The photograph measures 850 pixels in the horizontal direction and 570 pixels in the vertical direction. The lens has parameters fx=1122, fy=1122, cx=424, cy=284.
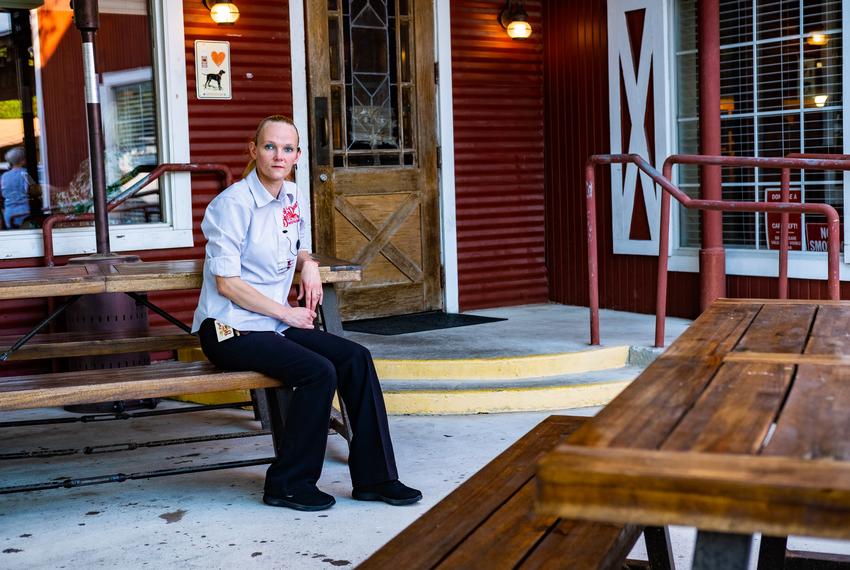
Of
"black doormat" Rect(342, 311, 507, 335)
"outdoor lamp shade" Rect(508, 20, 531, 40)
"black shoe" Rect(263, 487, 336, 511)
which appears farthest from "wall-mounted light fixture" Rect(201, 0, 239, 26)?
"black shoe" Rect(263, 487, 336, 511)

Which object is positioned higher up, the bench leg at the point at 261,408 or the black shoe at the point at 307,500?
the bench leg at the point at 261,408

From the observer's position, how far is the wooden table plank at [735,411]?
5.81 feet

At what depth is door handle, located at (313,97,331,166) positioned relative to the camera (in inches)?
295

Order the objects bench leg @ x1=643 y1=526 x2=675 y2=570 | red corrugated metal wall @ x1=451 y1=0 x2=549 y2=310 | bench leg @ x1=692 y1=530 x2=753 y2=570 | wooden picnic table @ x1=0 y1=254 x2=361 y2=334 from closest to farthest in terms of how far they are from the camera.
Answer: bench leg @ x1=692 y1=530 x2=753 y2=570 < bench leg @ x1=643 y1=526 x2=675 y2=570 < wooden picnic table @ x1=0 y1=254 x2=361 y2=334 < red corrugated metal wall @ x1=451 y1=0 x2=549 y2=310

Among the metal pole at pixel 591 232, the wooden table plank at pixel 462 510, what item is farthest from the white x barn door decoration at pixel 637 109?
the wooden table plank at pixel 462 510

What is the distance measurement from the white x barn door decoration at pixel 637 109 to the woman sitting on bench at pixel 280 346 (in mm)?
4103

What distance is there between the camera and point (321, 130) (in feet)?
24.6

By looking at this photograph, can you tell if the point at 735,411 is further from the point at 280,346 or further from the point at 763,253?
the point at 763,253

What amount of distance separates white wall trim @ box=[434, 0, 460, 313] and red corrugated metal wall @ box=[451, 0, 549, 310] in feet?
0.23

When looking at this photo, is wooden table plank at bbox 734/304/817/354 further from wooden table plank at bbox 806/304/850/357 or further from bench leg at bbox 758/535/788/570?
bench leg at bbox 758/535/788/570

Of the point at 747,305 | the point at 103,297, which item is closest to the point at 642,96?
the point at 103,297

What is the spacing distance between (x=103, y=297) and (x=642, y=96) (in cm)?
399

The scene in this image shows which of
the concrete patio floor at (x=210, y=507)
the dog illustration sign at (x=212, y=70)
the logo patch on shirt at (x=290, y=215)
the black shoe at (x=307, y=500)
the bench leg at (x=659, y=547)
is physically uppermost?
the dog illustration sign at (x=212, y=70)

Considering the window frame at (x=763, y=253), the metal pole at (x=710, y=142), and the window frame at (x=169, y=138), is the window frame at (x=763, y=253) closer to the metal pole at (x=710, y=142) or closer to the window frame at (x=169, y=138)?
the metal pole at (x=710, y=142)
